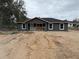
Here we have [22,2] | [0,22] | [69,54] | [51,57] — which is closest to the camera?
[51,57]

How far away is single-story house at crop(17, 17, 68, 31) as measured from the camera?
5441 cm

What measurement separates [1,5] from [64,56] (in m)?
52.0

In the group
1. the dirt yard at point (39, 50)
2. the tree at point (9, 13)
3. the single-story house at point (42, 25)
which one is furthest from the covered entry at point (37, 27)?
the dirt yard at point (39, 50)

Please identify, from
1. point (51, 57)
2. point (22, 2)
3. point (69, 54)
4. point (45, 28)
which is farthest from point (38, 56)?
point (22, 2)

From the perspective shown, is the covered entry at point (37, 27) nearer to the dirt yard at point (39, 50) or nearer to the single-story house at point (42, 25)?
the single-story house at point (42, 25)

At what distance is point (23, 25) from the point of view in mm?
55250

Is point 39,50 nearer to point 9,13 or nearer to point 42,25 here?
point 42,25

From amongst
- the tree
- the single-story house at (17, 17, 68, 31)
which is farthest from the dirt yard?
the tree

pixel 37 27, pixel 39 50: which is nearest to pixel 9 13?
pixel 37 27

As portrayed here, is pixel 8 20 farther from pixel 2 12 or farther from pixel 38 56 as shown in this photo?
pixel 38 56

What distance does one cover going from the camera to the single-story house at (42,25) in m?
54.4

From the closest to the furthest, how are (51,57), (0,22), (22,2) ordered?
(51,57) < (0,22) < (22,2)

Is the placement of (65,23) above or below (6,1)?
below

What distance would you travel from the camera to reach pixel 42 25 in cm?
5525
